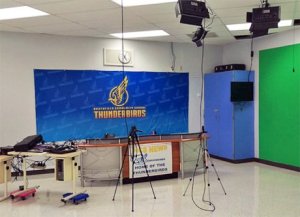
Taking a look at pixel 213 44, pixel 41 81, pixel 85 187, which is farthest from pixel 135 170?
pixel 213 44

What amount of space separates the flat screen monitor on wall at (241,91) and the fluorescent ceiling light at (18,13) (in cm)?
431

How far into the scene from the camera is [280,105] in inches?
260

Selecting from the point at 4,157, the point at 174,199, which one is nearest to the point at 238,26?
the point at 174,199

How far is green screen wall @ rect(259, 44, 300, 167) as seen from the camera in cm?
627

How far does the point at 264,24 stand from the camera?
403cm

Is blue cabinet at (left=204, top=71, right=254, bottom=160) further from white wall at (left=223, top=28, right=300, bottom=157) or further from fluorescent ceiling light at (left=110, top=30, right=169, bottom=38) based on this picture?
fluorescent ceiling light at (left=110, top=30, right=169, bottom=38)

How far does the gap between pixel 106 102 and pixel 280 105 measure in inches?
147

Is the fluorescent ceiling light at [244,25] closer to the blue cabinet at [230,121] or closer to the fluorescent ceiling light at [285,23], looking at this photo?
the fluorescent ceiling light at [285,23]

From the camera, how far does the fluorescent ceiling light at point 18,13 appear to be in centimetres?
452

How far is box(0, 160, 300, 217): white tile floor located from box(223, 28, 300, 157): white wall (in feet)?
6.58

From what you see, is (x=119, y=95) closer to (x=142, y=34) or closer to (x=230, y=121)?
(x=142, y=34)

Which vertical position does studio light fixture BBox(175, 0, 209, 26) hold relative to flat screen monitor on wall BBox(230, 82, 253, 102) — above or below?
above

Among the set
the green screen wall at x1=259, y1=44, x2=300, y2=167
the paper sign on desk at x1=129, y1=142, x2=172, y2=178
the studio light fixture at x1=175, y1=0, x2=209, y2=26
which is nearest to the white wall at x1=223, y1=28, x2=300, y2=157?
the green screen wall at x1=259, y1=44, x2=300, y2=167

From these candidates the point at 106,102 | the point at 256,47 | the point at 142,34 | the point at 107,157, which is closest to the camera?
the point at 107,157
